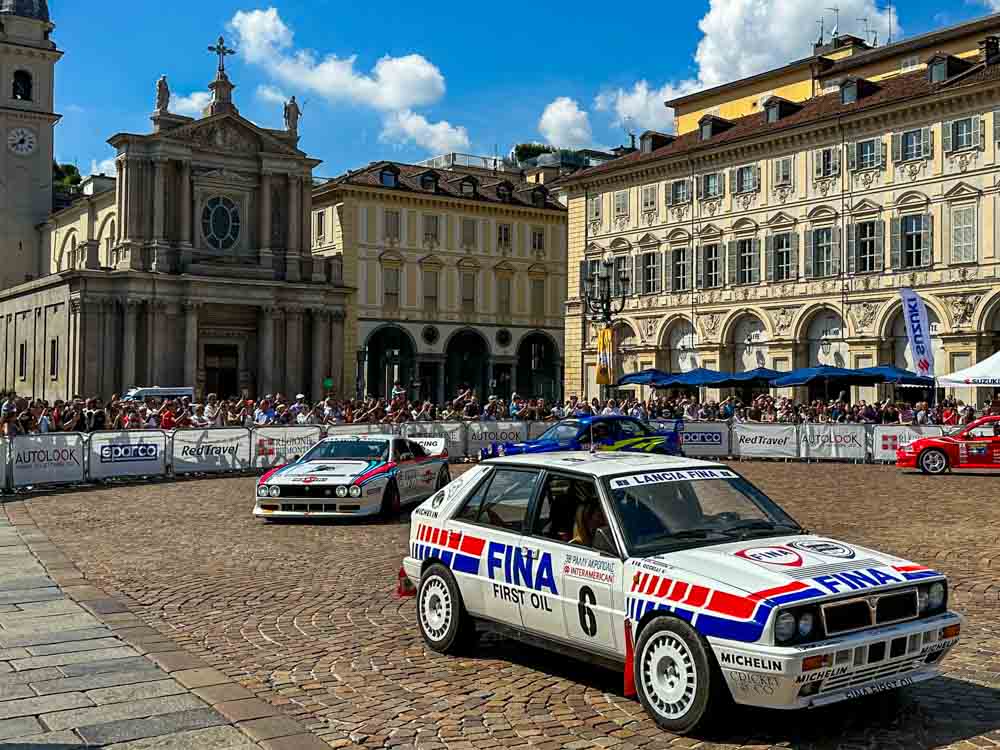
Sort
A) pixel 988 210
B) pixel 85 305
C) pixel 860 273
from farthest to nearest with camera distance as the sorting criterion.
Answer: pixel 85 305
pixel 860 273
pixel 988 210

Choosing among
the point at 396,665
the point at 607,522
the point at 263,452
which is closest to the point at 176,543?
the point at 396,665

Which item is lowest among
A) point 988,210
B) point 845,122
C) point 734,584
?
point 734,584

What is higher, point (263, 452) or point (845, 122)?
point (845, 122)

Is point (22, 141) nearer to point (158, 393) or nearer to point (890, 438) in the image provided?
point (158, 393)

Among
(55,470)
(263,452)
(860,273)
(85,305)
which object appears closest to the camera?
(55,470)

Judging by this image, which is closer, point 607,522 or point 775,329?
point 607,522

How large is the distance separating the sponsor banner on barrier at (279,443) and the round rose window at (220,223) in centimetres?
3520

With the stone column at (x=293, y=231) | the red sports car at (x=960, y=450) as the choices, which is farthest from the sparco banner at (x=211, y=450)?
the stone column at (x=293, y=231)

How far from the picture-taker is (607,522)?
743cm

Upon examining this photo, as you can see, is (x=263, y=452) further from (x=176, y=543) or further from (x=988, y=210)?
(x=988, y=210)

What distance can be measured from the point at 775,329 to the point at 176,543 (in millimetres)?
38213

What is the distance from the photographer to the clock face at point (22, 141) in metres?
73.0

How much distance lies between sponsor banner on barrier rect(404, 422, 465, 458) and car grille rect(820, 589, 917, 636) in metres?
24.9

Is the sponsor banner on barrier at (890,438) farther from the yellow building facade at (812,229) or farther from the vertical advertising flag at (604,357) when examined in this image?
the yellow building facade at (812,229)
